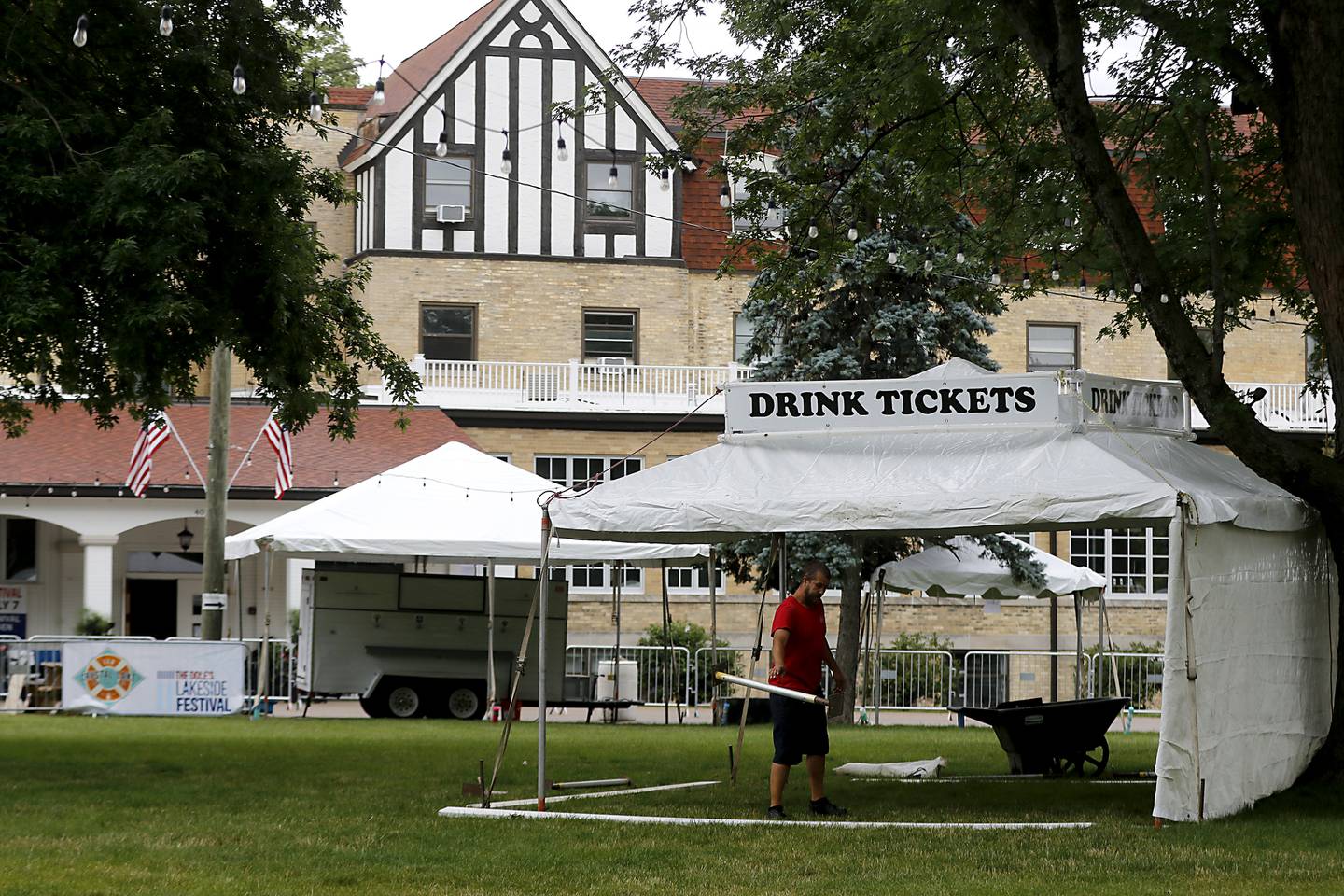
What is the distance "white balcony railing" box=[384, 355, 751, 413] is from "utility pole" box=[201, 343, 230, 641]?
34.2 ft

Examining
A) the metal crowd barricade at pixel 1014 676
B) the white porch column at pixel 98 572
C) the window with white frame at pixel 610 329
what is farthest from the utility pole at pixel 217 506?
the window with white frame at pixel 610 329

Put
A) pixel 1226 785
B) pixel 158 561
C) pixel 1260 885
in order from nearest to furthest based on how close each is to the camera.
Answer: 1. pixel 1260 885
2. pixel 1226 785
3. pixel 158 561

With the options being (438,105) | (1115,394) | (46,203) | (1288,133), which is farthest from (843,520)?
(438,105)

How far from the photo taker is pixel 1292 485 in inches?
545

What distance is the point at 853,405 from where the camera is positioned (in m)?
13.8

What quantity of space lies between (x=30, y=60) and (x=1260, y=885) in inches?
457

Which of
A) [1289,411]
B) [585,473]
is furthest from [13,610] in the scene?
[1289,411]

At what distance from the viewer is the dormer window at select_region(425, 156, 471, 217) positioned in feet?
122

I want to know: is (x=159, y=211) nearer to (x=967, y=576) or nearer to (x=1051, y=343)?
(x=967, y=576)

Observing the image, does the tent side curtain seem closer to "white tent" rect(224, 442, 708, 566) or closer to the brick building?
"white tent" rect(224, 442, 708, 566)

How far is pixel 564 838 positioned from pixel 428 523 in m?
13.6

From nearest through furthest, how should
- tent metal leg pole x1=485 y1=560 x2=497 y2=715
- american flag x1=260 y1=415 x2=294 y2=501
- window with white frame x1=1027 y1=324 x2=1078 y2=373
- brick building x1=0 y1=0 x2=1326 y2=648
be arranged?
1. tent metal leg pole x1=485 y1=560 x2=497 y2=715
2. american flag x1=260 y1=415 x2=294 y2=501
3. brick building x1=0 y1=0 x2=1326 y2=648
4. window with white frame x1=1027 y1=324 x2=1078 y2=373

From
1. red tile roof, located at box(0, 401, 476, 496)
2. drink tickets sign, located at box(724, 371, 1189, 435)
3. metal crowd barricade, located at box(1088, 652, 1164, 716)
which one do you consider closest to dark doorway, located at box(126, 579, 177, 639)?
red tile roof, located at box(0, 401, 476, 496)

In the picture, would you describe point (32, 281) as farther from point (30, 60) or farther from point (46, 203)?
point (30, 60)
